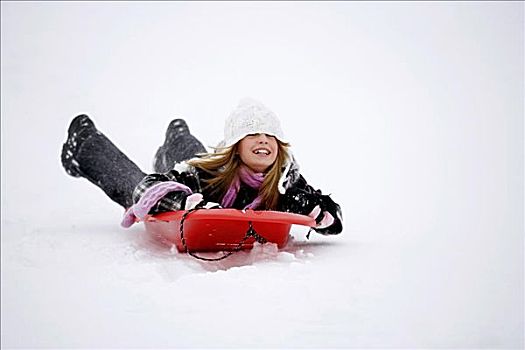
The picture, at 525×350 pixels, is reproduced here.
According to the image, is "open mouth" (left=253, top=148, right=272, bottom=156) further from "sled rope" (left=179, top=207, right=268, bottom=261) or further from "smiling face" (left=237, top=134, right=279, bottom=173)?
"sled rope" (left=179, top=207, right=268, bottom=261)

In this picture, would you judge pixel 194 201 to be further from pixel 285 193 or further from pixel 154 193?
pixel 285 193

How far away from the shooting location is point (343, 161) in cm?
448

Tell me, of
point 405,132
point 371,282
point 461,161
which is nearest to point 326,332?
point 371,282

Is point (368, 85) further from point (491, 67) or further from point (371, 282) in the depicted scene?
point (371, 282)

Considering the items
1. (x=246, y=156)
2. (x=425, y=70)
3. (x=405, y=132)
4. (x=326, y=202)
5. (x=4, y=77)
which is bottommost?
(x=326, y=202)

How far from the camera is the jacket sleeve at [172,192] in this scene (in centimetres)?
205

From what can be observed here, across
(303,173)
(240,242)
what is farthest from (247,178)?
(303,173)

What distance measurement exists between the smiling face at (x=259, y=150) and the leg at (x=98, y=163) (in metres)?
0.74

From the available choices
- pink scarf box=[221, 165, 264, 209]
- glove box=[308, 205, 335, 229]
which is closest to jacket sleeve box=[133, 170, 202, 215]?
pink scarf box=[221, 165, 264, 209]

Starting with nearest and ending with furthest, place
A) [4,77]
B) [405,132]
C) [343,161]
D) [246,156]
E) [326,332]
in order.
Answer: [326,332] → [246,156] → [343,161] → [405,132] → [4,77]

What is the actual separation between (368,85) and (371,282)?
5456mm

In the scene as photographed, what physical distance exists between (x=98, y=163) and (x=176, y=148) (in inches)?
15.7

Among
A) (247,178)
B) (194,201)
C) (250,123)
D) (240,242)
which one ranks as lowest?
(240,242)

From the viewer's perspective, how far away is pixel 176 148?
307cm
